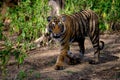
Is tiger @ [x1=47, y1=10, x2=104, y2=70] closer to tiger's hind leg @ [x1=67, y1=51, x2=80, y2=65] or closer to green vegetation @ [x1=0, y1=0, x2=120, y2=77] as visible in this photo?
tiger's hind leg @ [x1=67, y1=51, x2=80, y2=65]

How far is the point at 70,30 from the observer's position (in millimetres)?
7668

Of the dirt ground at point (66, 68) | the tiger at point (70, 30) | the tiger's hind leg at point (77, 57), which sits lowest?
the dirt ground at point (66, 68)

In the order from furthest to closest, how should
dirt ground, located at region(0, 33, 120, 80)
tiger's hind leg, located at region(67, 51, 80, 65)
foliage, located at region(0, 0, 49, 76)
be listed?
foliage, located at region(0, 0, 49, 76), tiger's hind leg, located at region(67, 51, 80, 65), dirt ground, located at region(0, 33, 120, 80)

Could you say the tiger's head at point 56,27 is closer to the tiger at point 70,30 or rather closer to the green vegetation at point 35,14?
the tiger at point 70,30

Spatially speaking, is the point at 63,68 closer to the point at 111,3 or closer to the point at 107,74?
the point at 107,74

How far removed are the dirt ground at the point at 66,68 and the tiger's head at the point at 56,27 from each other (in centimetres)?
68

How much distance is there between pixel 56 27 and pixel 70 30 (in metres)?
0.39

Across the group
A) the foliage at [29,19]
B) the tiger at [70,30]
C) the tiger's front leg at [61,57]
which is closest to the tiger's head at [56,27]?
the tiger at [70,30]

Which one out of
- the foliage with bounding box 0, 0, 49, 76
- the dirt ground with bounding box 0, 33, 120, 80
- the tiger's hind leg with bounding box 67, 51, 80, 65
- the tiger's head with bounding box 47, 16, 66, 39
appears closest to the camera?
the dirt ground with bounding box 0, 33, 120, 80

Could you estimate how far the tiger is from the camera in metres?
7.43

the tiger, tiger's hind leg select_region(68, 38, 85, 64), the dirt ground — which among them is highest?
the tiger

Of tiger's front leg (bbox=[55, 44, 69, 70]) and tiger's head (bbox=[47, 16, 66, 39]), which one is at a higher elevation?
tiger's head (bbox=[47, 16, 66, 39])

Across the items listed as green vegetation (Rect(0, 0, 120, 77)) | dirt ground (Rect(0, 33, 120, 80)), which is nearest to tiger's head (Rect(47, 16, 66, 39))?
dirt ground (Rect(0, 33, 120, 80))

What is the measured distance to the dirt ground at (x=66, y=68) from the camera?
6.86 metres
